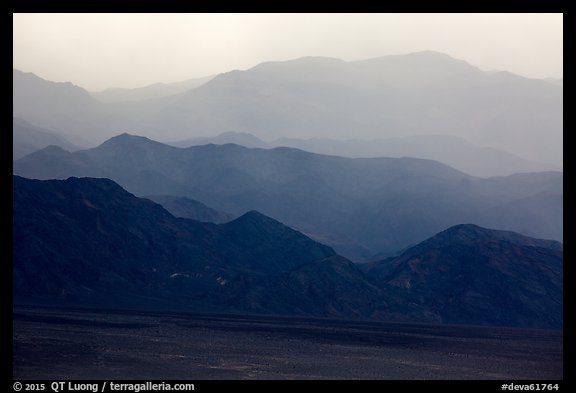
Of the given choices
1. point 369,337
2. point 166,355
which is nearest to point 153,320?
point 369,337

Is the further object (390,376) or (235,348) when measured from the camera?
(235,348)

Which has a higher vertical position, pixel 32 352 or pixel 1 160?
pixel 1 160

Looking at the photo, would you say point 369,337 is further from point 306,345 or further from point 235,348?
point 235,348
